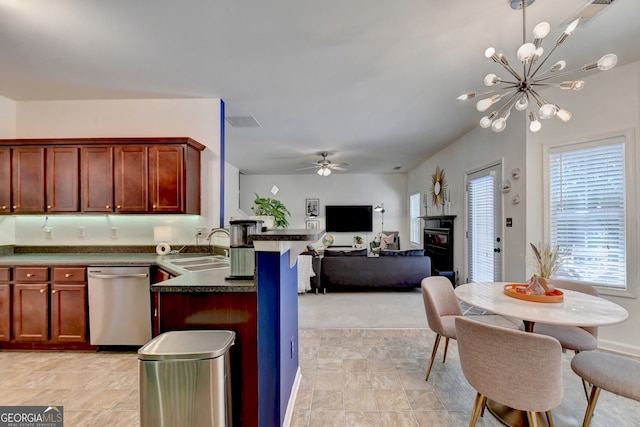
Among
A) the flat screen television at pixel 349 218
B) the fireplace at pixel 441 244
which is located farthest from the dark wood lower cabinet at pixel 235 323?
the flat screen television at pixel 349 218

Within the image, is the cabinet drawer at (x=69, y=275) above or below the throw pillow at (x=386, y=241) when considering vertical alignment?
above

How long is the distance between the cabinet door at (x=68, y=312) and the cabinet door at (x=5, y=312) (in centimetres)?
42

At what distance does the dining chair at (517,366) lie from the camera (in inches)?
54.6

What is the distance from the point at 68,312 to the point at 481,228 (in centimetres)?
534

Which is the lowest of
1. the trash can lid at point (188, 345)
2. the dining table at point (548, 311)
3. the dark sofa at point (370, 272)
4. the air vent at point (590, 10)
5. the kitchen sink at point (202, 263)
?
the dark sofa at point (370, 272)

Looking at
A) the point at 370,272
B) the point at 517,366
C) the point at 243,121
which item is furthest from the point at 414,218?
the point at 517,366

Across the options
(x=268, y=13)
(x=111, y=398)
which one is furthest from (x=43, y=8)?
(x=111, y=398)

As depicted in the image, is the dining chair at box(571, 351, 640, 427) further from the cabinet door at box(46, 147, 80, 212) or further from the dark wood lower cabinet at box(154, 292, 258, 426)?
the cabinet door at box(46, 147, 80, 212)

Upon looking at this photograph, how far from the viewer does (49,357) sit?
9.20 feet

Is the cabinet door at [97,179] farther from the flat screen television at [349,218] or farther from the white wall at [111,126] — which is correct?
the flat screen television at [349,218]

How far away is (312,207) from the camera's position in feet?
29.8

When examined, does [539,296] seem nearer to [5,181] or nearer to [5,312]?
[5,312]

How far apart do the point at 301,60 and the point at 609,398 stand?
3599 millimetres

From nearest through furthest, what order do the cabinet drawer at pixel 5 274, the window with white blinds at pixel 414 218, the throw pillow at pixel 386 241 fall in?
the cabinet drawer at pixel 5 274, the window with white blinds at pixel 414 218, the throw pillow at pixel 386 241
